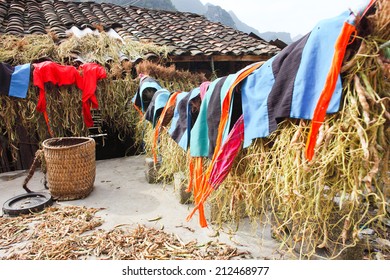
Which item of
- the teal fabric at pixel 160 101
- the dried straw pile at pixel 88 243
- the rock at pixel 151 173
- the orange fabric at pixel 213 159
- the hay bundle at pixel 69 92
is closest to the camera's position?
the orange fabric at pixel 213 159

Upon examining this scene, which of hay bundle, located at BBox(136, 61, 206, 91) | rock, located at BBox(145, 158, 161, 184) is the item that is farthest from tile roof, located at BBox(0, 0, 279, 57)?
rock, located at BBox(145, 158, 161, 184)

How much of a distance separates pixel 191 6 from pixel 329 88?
78920 mm

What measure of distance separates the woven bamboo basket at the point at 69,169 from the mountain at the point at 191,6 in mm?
71041

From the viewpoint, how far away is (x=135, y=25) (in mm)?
8641

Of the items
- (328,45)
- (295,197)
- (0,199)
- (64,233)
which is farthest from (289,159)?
(0,199)

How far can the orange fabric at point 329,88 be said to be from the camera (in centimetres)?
120

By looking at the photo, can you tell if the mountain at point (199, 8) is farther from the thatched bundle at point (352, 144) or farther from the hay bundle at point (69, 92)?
the thatched bundle at point (352, 144)

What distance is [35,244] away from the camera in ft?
8.83

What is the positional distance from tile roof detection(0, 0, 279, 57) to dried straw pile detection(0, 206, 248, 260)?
15.2 feet

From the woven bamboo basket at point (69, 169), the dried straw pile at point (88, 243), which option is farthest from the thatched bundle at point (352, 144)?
the woven bamboo basket at point (69, 169)

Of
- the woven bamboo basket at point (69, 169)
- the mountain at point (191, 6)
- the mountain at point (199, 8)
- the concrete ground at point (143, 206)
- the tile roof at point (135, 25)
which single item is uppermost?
the mountain at point (191, 6)

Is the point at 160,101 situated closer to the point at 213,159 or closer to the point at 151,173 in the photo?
the point at 151,173

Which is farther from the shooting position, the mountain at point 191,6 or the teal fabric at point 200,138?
the mountain at point 191,6

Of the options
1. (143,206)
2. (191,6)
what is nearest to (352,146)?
(143,206)
